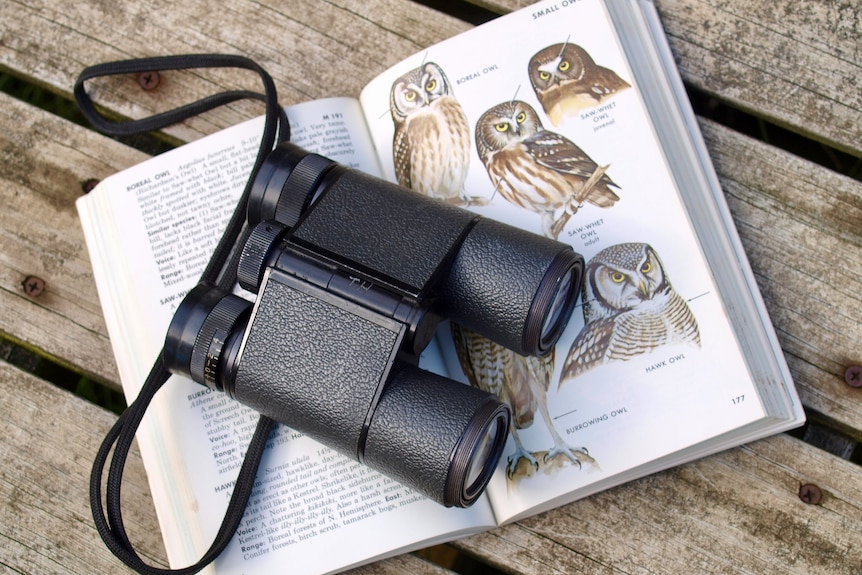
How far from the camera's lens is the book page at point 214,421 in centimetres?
66

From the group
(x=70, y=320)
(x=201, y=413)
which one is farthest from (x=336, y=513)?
(x=70, y=320)

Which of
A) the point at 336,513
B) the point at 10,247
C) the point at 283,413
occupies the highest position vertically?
the point at 10,247

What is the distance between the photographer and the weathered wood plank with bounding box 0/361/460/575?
0.70 metres

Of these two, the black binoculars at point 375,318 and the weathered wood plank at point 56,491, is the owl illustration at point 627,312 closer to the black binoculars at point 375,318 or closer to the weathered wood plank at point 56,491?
the black binoculars at point 375,318

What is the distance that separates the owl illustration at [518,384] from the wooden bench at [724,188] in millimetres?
61

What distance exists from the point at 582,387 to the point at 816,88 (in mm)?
358

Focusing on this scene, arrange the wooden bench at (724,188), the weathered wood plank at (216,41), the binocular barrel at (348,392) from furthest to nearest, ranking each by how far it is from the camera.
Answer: the weathered wood plank at (216,41) < the wooden bench at (724,188) < the binocular barrel at (348,392)

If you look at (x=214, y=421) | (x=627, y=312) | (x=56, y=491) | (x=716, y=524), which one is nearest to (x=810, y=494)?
(x=716, y=524)

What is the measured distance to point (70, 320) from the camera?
2.46 ft

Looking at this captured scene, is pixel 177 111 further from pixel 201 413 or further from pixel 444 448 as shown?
pixel 444 448

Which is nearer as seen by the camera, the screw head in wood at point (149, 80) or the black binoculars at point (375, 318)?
the black binoculars at point (375, 318)

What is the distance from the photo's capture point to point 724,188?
725 mm

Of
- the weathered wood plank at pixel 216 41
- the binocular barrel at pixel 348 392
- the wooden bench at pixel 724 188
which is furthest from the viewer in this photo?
the weathered wood plank at pixel 216 41

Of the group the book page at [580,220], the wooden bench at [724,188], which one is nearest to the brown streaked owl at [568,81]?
the book page at [580,220]
